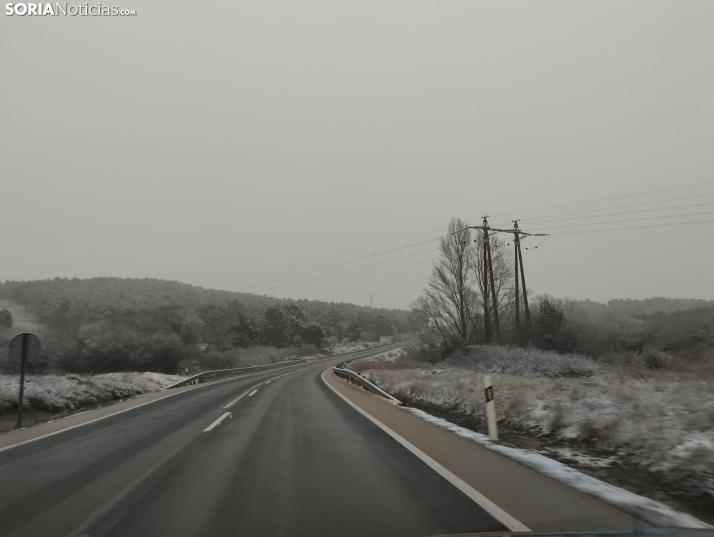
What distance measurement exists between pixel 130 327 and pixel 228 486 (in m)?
50.0

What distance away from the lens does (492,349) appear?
100 feet

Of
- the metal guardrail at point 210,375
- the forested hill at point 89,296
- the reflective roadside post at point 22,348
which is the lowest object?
the metal guardrail at point 210,375

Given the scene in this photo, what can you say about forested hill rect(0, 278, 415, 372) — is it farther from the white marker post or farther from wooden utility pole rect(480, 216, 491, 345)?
the white marker post

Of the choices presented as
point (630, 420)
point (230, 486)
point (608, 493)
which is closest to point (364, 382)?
point (630, 420)

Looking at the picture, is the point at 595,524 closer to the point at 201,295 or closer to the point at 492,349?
the point at 492,349

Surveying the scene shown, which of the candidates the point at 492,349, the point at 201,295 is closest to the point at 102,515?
the point at 492,349

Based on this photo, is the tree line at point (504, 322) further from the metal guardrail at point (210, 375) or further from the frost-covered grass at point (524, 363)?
the metal guardrail at point (210, 375)

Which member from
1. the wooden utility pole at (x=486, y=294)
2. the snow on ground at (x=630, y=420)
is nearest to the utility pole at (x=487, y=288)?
the wooden utility pole at (x=486, y=294)

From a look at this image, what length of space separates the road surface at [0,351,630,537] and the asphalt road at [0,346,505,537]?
16 millimetres

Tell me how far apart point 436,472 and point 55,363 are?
44.7m

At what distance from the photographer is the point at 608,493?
518cm

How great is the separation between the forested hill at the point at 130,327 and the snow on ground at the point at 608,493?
1468 inches

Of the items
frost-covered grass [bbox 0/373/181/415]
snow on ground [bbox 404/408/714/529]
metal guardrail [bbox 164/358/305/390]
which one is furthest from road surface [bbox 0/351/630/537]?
metal guardrail [bbox 164/358/305/390]

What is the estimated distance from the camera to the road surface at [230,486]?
4.47 meters
